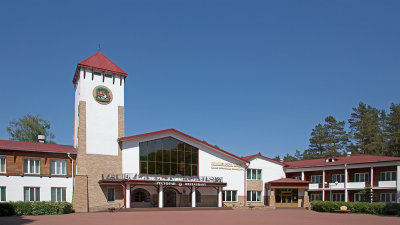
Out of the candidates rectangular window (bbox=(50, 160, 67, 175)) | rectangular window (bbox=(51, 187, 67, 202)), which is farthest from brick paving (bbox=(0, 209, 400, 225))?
rectangular window (bbox=(50, 160, 67, 175))

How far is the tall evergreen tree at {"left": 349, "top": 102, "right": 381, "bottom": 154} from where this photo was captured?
6147 centimetres

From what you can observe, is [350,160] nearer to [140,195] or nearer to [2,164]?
[140,195]

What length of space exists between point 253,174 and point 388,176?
13.8 m

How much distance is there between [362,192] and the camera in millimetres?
37188

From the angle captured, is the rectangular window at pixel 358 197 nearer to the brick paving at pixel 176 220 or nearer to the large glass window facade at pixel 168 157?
the brick paving at pixel 176 220

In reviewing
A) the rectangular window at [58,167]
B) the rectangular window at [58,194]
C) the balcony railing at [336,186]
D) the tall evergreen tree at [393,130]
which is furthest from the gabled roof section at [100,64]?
the tall evergreen tree at [393,130]

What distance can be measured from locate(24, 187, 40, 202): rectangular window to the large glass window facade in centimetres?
912

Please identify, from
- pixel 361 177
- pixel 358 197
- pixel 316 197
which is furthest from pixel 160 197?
pixel 361 177

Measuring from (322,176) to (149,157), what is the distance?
67.6ft

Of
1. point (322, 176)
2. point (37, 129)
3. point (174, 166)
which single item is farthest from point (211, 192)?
point (37, 129)

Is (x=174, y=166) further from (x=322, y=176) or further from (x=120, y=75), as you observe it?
(x=322, y=176)

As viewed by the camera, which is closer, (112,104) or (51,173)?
(51,173)

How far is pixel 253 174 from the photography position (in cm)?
4366

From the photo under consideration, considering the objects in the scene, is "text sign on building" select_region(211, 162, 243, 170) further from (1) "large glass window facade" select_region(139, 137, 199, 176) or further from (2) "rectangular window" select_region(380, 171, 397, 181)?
(2) "rectangular window" select_region(380, 171, 397, 181)
